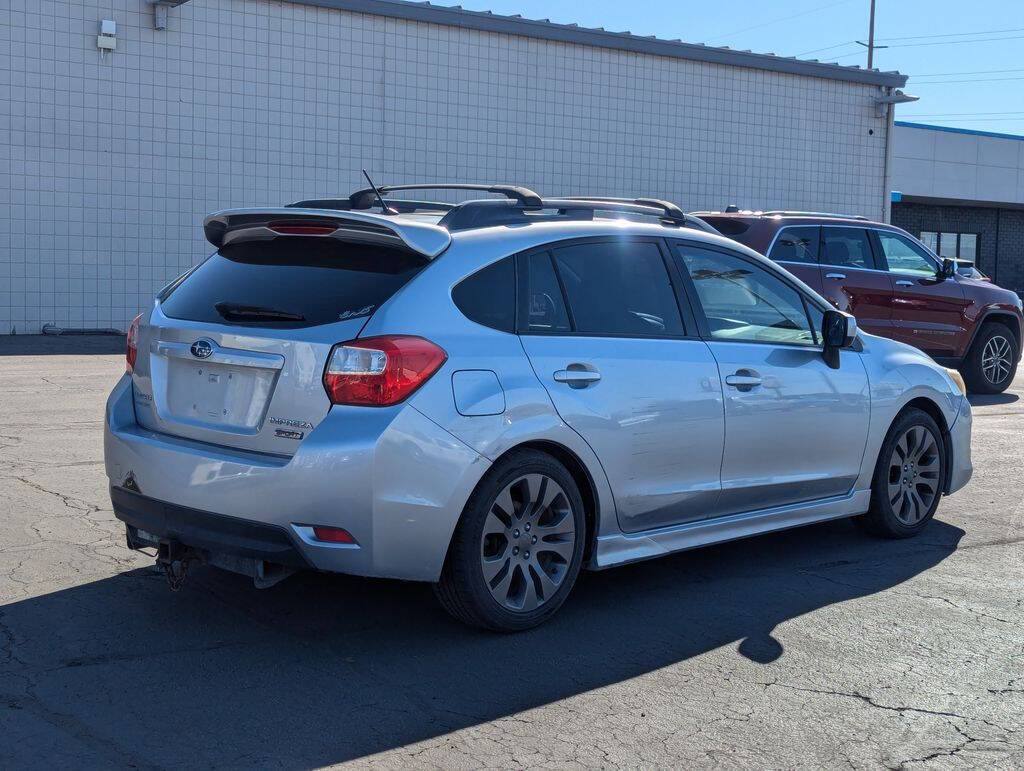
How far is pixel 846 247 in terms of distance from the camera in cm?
1318

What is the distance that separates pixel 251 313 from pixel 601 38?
62.6ft

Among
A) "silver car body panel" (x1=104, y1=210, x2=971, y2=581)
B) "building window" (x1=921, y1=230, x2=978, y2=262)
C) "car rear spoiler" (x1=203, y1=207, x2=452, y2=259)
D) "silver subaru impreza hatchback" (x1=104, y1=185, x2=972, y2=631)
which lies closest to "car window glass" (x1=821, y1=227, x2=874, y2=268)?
"silver car body panel" (x1=104, y1=210, x2=971, y2=581)

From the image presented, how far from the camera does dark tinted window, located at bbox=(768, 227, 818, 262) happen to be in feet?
41.5

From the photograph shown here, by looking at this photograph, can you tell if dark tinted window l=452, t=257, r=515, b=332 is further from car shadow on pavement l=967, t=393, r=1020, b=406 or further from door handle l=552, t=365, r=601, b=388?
car shadow on pavement l=967, t=393, r=1020, b=406

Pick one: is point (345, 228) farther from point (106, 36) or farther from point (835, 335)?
point (106, 36)

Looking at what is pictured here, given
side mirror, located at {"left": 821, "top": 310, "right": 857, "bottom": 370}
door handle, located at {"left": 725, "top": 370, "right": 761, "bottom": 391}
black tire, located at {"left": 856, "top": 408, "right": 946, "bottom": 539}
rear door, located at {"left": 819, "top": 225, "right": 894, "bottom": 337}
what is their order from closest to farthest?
→ 1. door handle, located at {"left": 725, "top": 370, "right": 761, "bottom": 391}
2. side mirror, located at {"left": 821, "top": 310, "right": 857, "bottom": 370}
3. black tire, located at {"left": 856, "top": 408, "right": 946, "bottom": 539}
4. rear door, located at {"left": 819, "top": 225, "right": 894, "bottom": 337}

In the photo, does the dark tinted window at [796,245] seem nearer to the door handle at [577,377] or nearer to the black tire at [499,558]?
the door handle at [577,377]

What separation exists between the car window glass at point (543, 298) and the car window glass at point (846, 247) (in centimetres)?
837

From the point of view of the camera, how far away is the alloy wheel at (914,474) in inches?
267

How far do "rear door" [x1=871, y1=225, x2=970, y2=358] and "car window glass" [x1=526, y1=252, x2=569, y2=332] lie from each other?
354 inches

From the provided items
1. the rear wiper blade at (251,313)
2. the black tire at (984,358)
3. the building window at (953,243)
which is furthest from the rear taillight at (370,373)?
the building window at (953,243)

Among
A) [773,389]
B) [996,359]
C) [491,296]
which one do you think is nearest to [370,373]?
[491,296]

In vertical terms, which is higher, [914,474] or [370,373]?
[370,373]

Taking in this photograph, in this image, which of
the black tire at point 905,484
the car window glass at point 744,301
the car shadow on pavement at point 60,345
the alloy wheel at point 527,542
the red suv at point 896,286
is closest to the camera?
the alloy wheel at point 527,542
